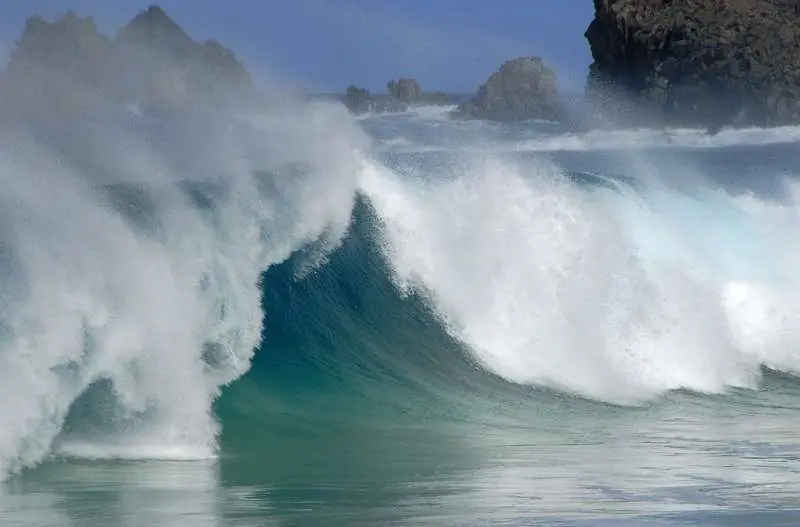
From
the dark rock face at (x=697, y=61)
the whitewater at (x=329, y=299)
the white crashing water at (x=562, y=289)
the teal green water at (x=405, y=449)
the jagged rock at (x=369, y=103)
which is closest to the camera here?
the teal green water at (x=405, y=449)

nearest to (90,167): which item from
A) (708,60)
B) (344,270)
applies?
(344,270)

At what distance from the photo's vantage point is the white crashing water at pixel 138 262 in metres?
11.3

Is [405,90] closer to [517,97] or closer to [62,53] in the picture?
[517,97]

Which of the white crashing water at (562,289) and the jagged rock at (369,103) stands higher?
the jagged rock at (369,103)

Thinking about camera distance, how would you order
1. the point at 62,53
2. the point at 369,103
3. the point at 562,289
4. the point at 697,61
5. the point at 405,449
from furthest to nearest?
the point at 697,61, the point at 369,103, the point at 62,53, the point at 562,289, the point at 405,449

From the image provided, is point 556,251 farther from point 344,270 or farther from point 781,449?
point 781,449

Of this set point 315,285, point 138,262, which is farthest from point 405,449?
point 315,285

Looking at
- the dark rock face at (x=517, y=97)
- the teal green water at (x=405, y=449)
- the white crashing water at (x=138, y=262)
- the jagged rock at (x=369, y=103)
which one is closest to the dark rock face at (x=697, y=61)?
the dark rock face at (x=517, y=97)

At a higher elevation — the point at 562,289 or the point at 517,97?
the point at 517,97

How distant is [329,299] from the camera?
16.4m

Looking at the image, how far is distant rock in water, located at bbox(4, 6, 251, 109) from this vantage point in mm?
17750

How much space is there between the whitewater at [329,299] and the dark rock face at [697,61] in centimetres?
5572

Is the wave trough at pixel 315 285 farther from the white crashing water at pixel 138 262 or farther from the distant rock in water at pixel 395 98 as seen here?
the distant rock in water at pixel 395 98

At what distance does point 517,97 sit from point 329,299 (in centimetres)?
5826
